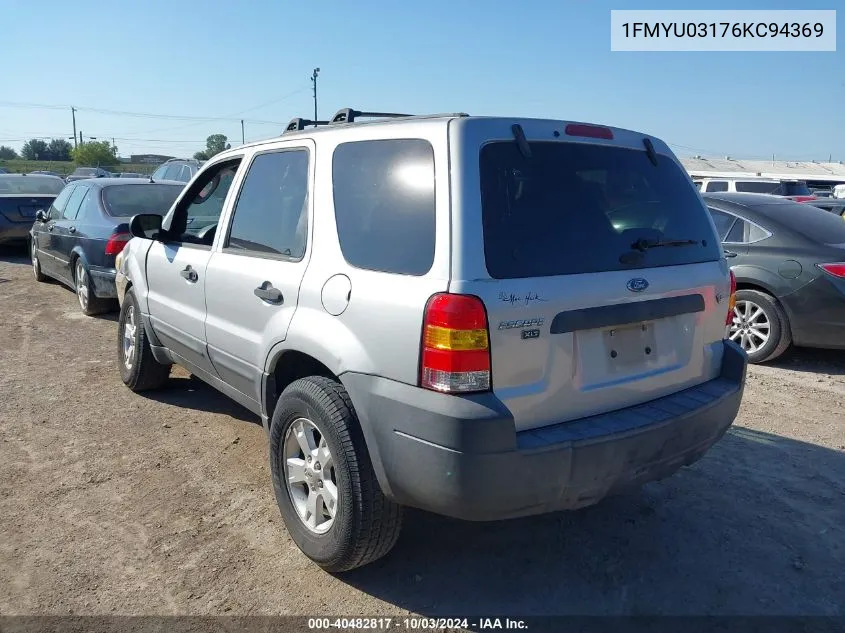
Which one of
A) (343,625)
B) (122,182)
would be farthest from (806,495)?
(122,182)

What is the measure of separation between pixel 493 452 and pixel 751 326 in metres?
5.01

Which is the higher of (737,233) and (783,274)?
(737,233)

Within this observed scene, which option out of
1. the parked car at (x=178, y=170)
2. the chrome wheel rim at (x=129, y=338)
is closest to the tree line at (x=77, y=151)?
the parked car at (x=178, y=170)

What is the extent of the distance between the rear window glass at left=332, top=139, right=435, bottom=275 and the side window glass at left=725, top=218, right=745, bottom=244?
493 centimetres

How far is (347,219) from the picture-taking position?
298cm

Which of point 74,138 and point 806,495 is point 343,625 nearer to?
point 806,495

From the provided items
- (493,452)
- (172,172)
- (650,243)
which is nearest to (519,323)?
(493,452)

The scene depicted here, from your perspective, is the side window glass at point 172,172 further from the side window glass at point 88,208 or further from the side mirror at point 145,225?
the side mirror at point 145,225

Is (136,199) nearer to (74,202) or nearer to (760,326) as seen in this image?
(74,202)

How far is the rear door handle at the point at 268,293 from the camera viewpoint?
323 centimetres

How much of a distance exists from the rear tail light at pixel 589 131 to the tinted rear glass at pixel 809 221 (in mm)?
4161

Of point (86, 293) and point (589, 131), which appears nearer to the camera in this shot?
point (589, 131)

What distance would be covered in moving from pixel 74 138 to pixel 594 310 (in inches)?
3774

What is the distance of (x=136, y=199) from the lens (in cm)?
806
